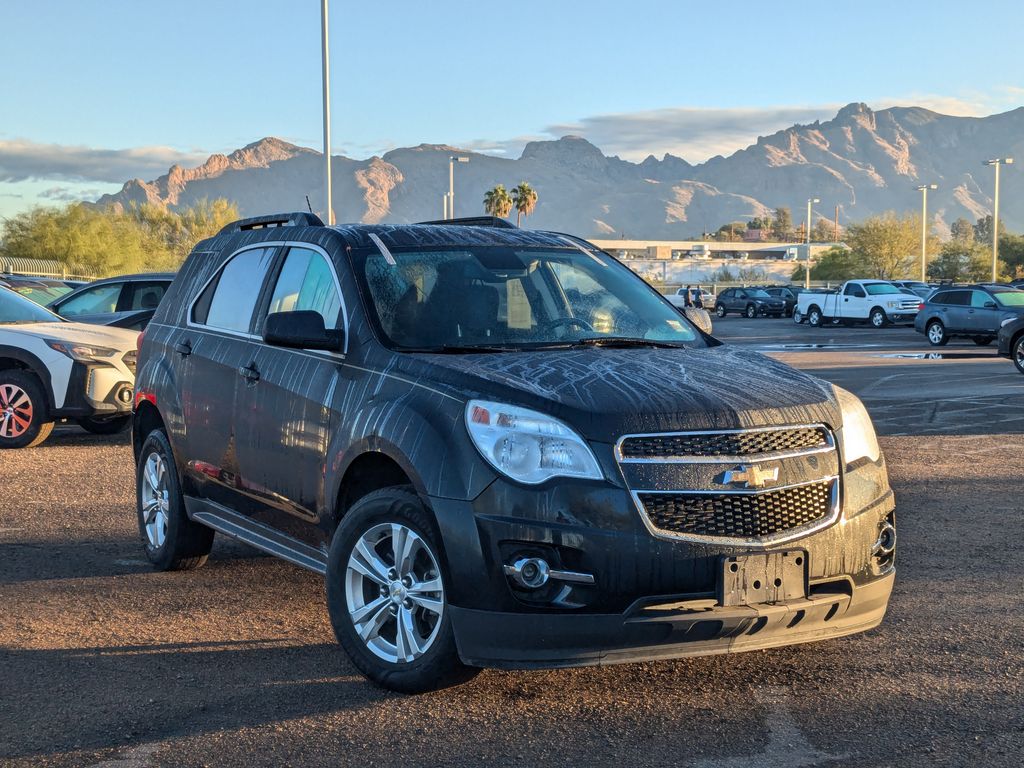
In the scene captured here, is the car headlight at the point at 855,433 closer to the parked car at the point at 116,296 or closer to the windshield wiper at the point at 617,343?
the windshield wiper at the point at 617,343

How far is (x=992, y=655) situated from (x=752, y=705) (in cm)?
126

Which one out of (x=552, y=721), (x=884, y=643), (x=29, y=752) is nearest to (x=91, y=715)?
(x=29, y=752)

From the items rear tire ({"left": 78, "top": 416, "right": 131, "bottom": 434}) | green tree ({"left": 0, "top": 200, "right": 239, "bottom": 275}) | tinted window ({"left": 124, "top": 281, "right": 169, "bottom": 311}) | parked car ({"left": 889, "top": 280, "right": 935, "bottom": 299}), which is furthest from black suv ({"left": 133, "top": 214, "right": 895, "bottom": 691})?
green tree ({"left": 0, "top": 200, "right": 239, "bottom": 275})

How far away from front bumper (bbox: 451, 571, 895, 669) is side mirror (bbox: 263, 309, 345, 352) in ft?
4.74

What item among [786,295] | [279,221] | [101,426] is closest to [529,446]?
[279,221]

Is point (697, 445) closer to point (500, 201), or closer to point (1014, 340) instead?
point (1014, 340)

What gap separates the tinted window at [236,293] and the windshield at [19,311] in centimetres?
664

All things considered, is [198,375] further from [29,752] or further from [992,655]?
[992,655]

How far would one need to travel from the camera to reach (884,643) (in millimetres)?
5410

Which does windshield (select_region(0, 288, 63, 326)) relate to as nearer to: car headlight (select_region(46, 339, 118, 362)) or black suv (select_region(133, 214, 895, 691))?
car headlight (select_region(46, 339, 118, 362))

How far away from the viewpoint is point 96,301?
52.9 ft

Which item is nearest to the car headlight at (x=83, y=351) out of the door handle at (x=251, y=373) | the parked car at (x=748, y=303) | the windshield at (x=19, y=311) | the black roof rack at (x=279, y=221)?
the windshield at (x=19, y=311)

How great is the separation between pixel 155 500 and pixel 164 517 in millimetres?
201

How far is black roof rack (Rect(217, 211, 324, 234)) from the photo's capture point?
6.26 meters
